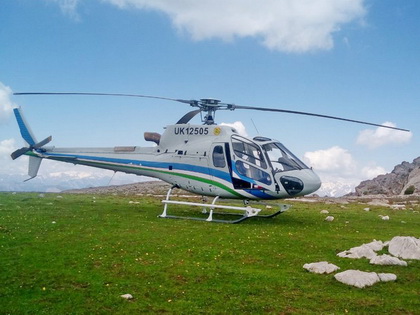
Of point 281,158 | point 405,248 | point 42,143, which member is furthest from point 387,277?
point 42,143

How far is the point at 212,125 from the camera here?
24.0 metres

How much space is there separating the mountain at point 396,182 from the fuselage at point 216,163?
52.4m

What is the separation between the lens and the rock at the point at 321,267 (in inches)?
469

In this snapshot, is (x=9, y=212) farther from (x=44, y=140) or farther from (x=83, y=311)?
(x=83, y=311)

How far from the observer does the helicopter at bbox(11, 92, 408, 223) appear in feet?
69.9

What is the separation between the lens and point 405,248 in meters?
13.9

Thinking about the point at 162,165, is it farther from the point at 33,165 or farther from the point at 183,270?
the point at 183,270

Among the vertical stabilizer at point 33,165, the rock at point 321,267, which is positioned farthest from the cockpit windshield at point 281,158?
the vertical stabilizer at point 33,165

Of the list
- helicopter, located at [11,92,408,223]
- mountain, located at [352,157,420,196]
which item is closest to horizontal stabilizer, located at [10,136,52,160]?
helicopter, located at [11,92,408,223]

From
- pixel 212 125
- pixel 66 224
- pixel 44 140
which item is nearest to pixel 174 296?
pixel 66 224

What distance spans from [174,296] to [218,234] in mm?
8251

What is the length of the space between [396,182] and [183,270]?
84.8m

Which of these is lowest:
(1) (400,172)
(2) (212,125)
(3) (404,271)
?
(3) (404,271)

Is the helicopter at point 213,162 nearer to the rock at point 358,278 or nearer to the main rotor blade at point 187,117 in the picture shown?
the main rotor blade at point 187,117
